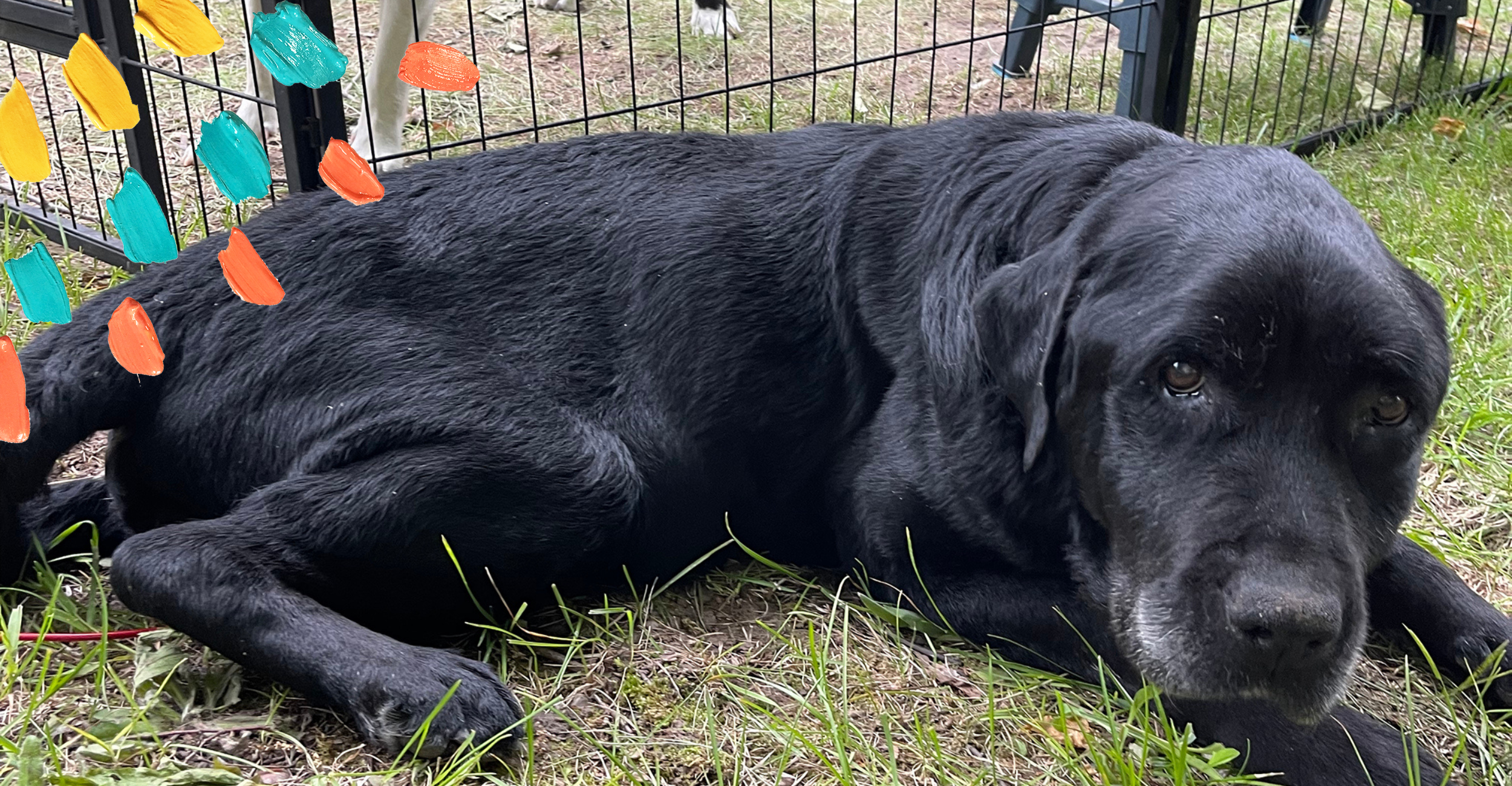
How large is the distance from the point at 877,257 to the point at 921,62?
3.87m

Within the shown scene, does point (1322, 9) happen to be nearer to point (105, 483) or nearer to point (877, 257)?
point (877, 257)

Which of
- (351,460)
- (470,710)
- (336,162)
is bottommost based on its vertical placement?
(470,710)

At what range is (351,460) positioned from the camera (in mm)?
2020

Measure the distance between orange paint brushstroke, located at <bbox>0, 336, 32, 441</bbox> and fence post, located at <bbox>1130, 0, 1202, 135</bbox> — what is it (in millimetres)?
3653

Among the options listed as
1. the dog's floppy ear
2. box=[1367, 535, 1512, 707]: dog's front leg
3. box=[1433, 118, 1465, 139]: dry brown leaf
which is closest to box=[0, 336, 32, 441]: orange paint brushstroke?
the dog's floppy ear

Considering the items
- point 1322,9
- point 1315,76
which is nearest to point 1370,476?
point 1315,76

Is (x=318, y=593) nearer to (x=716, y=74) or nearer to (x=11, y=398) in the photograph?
(x=11, y=398)

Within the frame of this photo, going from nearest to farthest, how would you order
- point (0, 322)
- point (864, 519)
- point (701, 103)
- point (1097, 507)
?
point (1097, 507)
point (864, 519)
point (0, 322)
point (701, 103)

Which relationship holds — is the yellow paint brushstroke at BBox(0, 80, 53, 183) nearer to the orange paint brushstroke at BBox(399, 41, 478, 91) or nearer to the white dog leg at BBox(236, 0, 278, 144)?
the orange paint brushstroke at BBox(399, 41, 478, 91)

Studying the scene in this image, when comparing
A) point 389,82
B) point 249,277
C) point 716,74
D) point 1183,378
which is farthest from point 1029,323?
point 716,74

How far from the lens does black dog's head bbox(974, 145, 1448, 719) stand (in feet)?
5.22

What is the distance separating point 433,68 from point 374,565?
0.80 m

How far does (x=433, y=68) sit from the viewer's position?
1.75 m

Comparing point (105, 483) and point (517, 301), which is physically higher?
point (517, 301)
